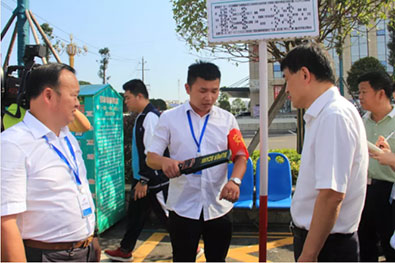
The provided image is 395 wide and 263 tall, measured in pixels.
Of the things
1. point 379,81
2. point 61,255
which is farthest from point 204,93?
point 379,81

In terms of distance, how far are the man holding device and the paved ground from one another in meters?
0.94

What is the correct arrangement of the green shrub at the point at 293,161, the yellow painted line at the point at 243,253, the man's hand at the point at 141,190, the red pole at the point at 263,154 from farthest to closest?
the green shrub at the point at 293,161, the yellow painted line at the point at 243,253, the man's hand at the point at 141,190, the red pole at the point at 263,154

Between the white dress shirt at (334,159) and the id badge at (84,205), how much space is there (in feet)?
3.43

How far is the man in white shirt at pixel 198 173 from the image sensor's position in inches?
91.4

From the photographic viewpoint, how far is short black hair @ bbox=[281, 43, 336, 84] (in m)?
1.64

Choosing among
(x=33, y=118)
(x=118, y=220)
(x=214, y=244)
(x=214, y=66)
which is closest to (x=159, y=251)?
(x=118, y=220)

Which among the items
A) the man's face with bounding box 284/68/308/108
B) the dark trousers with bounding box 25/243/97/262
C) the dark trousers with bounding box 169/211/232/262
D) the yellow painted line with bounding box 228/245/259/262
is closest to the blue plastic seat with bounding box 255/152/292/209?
the yellow painted line with bounding box 228/245/259/262

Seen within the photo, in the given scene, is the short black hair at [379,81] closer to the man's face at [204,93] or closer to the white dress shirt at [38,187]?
the man's face at [204,93]

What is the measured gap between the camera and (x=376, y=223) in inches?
116

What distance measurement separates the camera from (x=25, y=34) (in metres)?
4.00

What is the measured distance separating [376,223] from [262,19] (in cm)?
201

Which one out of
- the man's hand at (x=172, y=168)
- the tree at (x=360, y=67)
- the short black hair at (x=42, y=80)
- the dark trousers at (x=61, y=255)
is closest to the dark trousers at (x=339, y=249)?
the man's hand at (x=172, y=168)

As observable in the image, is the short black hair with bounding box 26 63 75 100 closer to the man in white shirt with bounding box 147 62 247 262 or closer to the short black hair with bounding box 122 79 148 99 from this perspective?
the man in white shirt with bounding box 147 62 247 262

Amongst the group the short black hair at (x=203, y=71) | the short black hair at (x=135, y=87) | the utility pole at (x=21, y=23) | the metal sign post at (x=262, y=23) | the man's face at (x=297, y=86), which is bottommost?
the man's face at (x=297, y=86)
